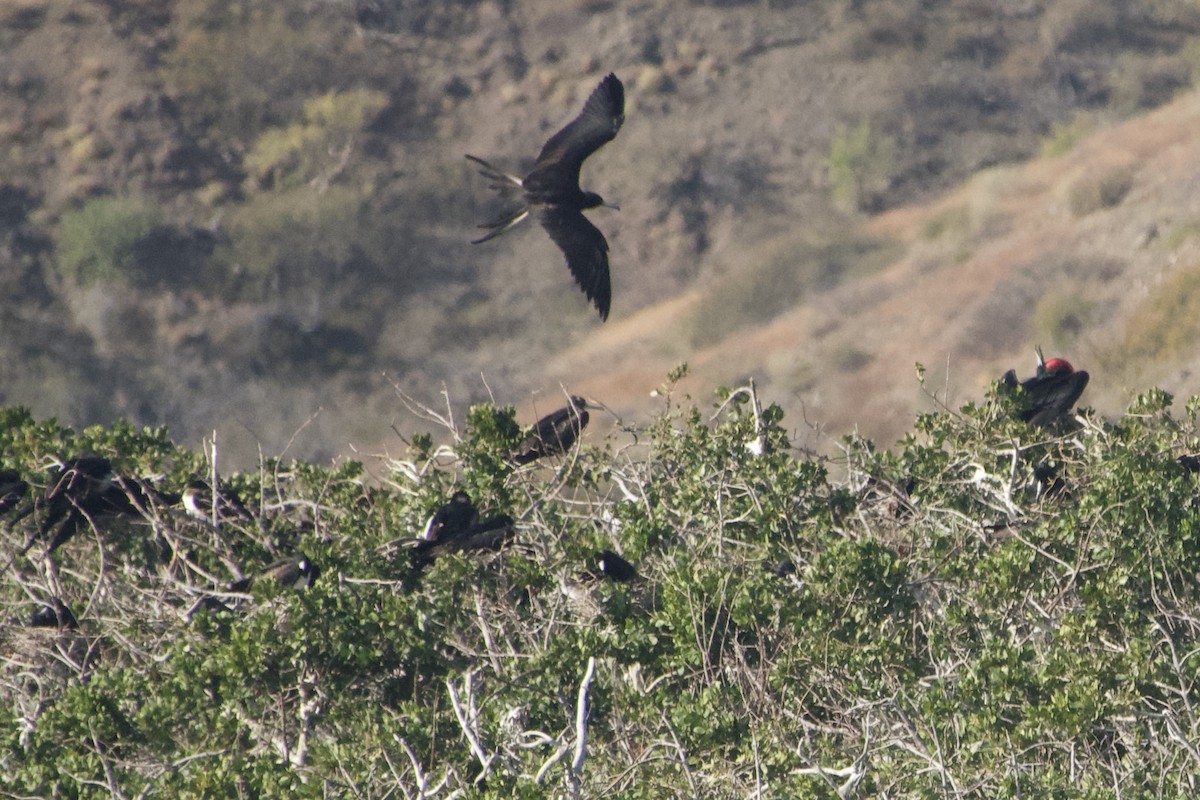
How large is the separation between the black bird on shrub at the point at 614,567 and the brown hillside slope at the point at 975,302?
1587 cm

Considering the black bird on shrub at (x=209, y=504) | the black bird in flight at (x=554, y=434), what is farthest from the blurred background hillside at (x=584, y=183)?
the black bird on shrub at (x=209, y=504)

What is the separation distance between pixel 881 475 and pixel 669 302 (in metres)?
23.4

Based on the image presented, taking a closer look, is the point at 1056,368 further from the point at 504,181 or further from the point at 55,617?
the point at 55,617

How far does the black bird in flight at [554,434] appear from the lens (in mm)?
5871

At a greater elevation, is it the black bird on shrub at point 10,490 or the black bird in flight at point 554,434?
the black bird on shrub at point 10,490

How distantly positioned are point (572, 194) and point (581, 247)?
0.86ft

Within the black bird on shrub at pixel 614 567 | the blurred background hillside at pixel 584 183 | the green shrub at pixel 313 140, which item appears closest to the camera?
the black bird on shrub at pixel 614 567

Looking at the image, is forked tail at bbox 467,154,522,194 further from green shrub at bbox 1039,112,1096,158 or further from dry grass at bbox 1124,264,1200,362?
green shrub at bbox 1039,112,1096,158

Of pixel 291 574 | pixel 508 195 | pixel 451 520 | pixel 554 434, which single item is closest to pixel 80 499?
pixel 291 574

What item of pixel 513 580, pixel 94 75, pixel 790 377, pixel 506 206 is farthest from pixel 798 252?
pixel 513 580

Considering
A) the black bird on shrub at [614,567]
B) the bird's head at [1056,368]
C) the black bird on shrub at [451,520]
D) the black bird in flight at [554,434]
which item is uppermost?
the black bird on shrub at [451,520]

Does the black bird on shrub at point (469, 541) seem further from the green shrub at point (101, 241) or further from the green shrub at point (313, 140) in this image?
the green shrub at point (313, 140)

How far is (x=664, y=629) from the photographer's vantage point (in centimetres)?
504

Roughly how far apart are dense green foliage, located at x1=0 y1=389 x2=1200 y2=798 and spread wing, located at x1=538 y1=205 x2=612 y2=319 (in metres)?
1.25
